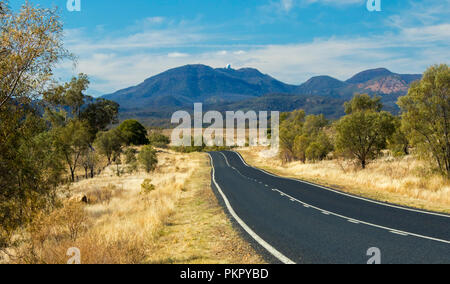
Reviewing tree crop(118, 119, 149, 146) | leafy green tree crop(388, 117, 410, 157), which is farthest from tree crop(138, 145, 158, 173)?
tree crop(118, 119, 149, 146)

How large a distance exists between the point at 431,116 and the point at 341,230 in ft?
48.6

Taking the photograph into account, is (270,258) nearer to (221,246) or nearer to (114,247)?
(221,246)

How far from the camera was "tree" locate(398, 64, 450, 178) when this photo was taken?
62.5 ft

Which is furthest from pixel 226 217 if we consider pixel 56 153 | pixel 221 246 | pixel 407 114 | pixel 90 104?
pixel 90 104

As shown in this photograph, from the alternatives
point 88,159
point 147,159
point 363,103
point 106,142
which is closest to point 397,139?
point 363,103

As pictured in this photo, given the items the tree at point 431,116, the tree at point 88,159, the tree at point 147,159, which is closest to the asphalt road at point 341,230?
the tree at point 431,116

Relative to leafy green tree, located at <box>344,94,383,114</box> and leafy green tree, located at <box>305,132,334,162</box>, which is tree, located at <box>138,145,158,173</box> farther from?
leafy green tree, located at <box>344,94,383,114</box>

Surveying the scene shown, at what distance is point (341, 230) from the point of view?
860 cm

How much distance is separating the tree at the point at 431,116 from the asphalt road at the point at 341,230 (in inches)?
338

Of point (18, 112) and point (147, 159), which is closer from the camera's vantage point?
point (18, 112)

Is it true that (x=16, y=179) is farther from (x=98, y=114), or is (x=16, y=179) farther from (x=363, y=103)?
(x=363, y=103)

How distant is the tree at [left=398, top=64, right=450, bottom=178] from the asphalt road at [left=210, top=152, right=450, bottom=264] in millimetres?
8590

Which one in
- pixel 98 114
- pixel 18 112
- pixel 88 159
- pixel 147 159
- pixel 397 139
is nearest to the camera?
pixel 18 112

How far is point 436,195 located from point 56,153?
23.1 metres
